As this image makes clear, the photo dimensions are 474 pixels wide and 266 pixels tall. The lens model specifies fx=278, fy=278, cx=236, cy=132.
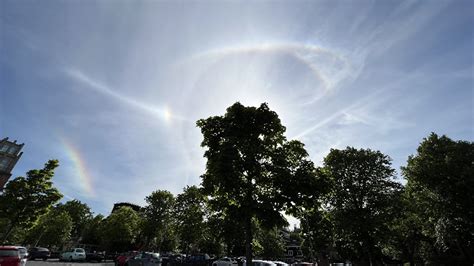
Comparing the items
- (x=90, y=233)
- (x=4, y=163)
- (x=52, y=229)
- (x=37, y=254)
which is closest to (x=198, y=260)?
(x=37, y=254)

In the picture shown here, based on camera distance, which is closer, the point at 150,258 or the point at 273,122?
the point at 273,122

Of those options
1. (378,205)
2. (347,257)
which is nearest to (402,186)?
(378,205)

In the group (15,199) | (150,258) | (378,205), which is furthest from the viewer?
(378,205)

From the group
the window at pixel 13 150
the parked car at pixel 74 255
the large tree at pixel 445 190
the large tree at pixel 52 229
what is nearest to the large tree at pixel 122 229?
the parked car at pixel 74 255

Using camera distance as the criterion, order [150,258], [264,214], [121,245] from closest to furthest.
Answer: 1. [264,214]
2. [150,258]
3. [121,245]

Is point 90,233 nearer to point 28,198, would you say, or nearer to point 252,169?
point 28,198

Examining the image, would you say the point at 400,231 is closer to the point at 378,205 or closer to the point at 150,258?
the point at 378,205

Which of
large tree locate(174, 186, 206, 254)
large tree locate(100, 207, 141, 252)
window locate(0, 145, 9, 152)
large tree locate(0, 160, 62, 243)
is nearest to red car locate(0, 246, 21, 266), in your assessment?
large tree locate(0, 160, 62, 243)
